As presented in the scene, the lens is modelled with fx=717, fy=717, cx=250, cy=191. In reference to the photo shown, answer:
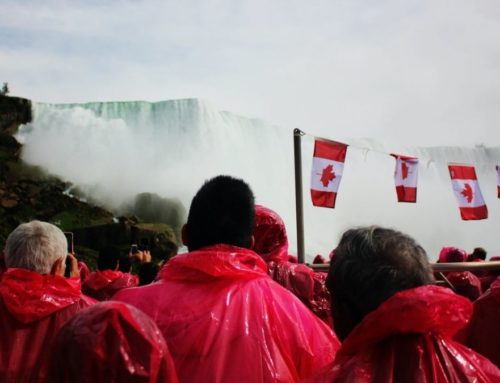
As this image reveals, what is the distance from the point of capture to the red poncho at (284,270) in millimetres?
3232

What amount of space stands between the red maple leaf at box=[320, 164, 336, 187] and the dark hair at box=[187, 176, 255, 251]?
224 inches

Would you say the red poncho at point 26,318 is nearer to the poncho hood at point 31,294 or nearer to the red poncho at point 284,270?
the poncho hood at point 31,294

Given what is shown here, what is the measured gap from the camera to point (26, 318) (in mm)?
2723

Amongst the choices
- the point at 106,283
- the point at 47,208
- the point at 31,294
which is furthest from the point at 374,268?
the point at 47,208

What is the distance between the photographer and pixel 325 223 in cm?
2912

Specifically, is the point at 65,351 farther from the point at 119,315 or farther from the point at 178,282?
the point at 178,282

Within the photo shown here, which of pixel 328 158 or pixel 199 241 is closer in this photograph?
pixel 199 241

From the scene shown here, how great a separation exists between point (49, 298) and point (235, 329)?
3.52 feet

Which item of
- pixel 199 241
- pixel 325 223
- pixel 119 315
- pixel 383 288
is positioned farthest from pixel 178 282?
pixel 325 223

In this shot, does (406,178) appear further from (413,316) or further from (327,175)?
(413,316)

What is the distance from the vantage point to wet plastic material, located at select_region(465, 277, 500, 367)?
299 centimetres

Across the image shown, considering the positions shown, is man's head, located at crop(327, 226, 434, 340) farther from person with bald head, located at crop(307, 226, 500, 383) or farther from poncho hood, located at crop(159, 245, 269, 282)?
poncho hood, located at crop(159, 245, 269, 282)

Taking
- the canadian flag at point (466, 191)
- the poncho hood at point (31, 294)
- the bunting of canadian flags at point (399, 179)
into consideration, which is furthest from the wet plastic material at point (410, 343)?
the canadian flag at point (466, 191)

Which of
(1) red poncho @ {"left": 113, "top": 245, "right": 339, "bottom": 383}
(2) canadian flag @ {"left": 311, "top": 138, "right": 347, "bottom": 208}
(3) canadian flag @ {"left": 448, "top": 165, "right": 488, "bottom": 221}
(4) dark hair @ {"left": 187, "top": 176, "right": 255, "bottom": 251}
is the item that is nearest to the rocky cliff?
(3) canadian flag @ {"left": 448, "top": 165, "right": 488, "bottom": 221}
